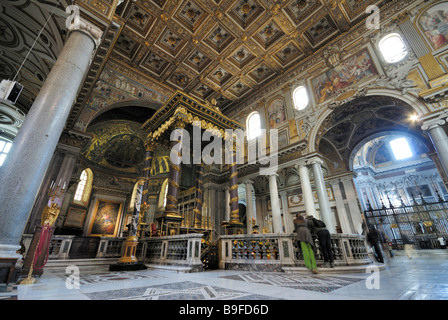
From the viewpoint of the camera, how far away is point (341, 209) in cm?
1225

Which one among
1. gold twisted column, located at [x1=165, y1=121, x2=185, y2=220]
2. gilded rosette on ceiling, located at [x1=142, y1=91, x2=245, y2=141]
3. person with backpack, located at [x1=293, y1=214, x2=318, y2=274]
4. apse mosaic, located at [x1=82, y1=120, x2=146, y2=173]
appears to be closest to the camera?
person with backpack, located at [x1=293, y1=214, x2=318, y2=274]

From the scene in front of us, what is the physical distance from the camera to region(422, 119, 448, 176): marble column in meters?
6.92

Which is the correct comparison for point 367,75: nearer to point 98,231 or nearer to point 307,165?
point 307,165

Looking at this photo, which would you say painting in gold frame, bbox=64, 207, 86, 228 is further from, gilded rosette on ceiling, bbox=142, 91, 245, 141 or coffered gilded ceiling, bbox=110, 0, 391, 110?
coffered gilded ceiling, bbox=110, 0, 391, 110

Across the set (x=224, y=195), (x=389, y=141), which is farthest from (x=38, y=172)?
(x=389, y=141)

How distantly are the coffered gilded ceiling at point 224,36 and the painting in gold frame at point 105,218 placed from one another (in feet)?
34.7

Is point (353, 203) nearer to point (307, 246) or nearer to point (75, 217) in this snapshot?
point (307, 246)

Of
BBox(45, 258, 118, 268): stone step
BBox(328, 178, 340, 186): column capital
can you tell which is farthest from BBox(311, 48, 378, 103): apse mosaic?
BBox(45, 258, 118, 268): stone step

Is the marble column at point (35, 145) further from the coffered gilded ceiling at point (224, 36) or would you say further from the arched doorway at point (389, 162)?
the arched doorway at point (389, 162)

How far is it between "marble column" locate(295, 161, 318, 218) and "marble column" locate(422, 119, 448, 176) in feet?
15.6

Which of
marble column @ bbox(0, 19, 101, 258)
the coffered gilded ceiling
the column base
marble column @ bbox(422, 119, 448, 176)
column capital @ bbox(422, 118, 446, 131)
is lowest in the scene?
the column base

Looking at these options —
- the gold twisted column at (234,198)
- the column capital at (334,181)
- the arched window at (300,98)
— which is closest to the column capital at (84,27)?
the gold twisted column at (234,198)
